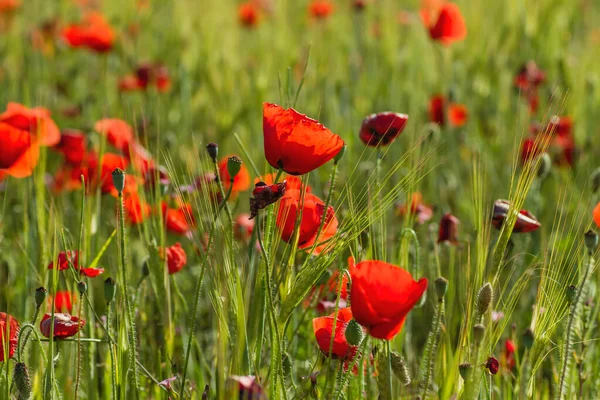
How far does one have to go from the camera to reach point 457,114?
2445 millimetres

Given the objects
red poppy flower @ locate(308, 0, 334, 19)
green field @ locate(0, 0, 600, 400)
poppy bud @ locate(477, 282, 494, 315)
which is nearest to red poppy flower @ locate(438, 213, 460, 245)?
green field @ locate(0, 0, 600, 400)

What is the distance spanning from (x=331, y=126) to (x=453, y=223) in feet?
2.80

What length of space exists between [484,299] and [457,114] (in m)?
1.54

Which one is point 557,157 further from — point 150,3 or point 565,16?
point 150,3

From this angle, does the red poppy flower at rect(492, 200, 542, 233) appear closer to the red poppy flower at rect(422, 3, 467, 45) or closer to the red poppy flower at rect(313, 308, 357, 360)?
the red poppy flower at rect(313, 308, 357, 360)

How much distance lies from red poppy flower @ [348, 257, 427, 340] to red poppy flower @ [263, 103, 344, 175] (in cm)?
17

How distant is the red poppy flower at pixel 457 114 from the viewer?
7.94ft

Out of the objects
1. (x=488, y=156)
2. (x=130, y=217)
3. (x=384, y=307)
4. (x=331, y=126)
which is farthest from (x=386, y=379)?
(x=488, y=156)

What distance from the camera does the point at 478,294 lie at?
966 millimetres

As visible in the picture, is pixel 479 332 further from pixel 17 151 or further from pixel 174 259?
pixel 17 151

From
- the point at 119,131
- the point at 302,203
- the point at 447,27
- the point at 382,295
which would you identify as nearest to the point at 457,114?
the point at 447,27

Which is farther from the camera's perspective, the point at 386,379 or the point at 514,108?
the point at 514,108

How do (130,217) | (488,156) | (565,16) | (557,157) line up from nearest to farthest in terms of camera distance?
(130,217) < (557,157) < (488,156) < (565,16)

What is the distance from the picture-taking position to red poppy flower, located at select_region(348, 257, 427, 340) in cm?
86
